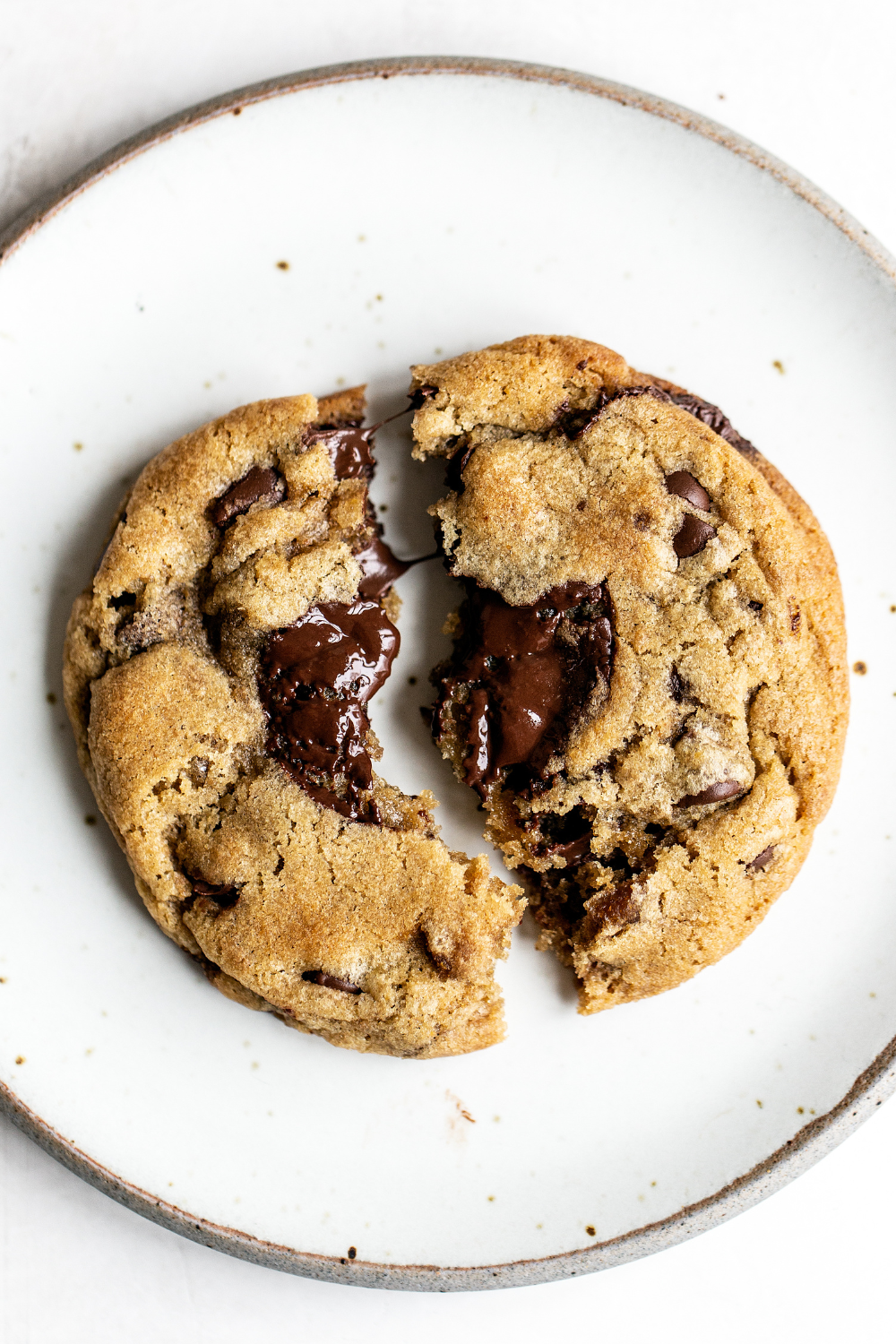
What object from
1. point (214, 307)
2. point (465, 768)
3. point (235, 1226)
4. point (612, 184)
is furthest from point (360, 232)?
point (235, 1226)

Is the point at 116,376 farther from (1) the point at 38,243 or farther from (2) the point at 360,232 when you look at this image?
(2) the point at 360,232

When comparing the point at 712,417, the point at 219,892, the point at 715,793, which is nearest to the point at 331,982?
the point at 219,892

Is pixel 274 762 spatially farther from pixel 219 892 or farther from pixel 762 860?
pixel 762 860

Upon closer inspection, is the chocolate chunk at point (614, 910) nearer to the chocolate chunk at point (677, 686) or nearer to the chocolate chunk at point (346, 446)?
the chocolate chunk at point (677, 686)

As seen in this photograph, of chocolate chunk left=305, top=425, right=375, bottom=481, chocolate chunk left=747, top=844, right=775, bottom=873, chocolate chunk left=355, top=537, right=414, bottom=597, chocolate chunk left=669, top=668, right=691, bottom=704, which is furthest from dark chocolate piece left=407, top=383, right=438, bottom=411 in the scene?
chocolate chunk left=747, top=844, right=775, bottom=873

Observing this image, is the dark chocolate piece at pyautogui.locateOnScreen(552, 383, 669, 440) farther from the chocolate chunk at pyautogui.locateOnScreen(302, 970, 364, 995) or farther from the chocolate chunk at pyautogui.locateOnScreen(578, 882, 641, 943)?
the chocolate chunk at pyautogui.locateOnScreen(302, 970, 364, 995)

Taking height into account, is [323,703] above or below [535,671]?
above

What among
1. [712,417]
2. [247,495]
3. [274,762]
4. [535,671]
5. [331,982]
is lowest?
[331,982]
